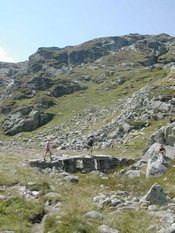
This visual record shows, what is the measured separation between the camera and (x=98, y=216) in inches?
757

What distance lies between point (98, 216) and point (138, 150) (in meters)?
27.2

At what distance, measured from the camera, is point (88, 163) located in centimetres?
3944

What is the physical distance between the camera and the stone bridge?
1512 inches

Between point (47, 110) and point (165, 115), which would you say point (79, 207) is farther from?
point (47, 110)

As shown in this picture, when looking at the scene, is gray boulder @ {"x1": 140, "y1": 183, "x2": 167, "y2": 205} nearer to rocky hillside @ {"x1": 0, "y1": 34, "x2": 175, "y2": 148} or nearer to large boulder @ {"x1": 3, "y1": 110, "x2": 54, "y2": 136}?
rocky hillside @ {"x1": 0, "y1": 34, "x2": 175, "y2": 148}

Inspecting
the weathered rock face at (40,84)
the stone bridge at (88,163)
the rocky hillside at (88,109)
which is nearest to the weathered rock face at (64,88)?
the rocky hillside at (88,109)

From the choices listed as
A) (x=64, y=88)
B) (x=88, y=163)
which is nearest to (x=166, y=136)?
(x=88, y=163)

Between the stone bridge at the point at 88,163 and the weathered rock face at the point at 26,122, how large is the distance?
62661 millimetres

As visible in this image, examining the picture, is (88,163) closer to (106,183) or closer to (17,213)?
(106,183)

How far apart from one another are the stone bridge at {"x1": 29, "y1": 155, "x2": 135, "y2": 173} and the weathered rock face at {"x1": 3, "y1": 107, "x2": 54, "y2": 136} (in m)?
62.7

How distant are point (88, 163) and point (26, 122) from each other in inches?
2546

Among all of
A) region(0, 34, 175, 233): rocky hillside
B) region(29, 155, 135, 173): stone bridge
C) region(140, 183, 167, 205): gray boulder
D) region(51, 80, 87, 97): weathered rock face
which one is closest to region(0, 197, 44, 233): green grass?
region(0, 34, 175, 233): rocky hillside

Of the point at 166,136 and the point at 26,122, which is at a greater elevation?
the point at 166,136

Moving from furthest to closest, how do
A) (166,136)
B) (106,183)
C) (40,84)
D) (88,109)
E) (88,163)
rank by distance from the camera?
1. (40,84)
2. (88,109)
3. (166,136)
4. (88,163)
5. (106,183)
